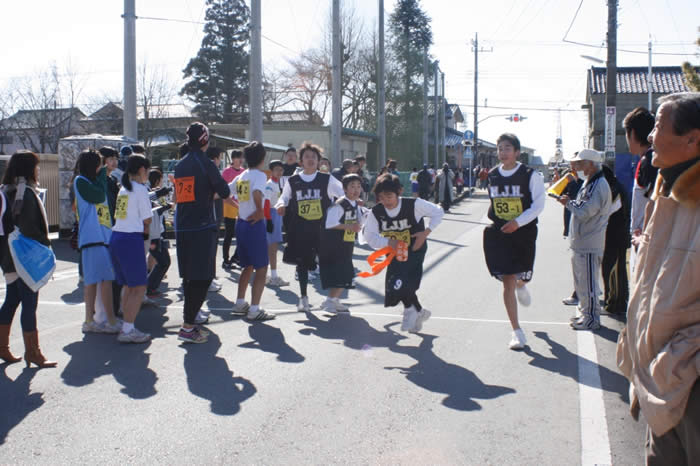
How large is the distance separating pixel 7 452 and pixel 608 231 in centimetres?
639

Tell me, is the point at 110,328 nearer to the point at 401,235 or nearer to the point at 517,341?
the point at 401,235

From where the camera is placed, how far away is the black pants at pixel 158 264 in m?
8.48

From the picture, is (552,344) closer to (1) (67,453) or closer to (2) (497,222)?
(2) (497,222)

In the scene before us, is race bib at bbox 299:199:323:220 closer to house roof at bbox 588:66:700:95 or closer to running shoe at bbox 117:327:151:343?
running shoe at bbox 117:327:151:343

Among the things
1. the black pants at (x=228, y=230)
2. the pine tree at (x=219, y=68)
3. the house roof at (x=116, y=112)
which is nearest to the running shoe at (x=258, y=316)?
the black pants at (x=228, y=230)

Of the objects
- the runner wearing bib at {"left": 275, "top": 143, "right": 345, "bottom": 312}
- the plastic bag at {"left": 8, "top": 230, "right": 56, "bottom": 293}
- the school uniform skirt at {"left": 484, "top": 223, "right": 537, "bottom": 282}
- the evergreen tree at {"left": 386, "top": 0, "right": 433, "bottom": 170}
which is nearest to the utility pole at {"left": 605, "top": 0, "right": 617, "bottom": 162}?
the runner wearing bib at {"left": 275, "top": 143, "right": 345, "bottom": 312}

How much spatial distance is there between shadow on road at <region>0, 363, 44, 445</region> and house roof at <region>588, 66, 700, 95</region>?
130 ft

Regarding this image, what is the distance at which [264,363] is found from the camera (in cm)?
567

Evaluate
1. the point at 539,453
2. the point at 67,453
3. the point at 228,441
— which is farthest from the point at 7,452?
the point at 539,453

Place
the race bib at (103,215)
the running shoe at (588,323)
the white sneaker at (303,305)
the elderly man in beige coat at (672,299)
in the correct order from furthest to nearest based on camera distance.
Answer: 1. the white sneaker at (303,305)
2. the running shoe at (588,323)
3. the race bib at (103,215)
4. the elderly man in beige coat at (672,299)

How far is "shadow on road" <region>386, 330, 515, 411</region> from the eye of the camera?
470 centimetres

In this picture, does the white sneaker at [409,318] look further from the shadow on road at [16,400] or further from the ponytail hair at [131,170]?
the shadow on road at [16,400]

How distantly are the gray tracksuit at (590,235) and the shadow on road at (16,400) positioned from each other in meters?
5.21

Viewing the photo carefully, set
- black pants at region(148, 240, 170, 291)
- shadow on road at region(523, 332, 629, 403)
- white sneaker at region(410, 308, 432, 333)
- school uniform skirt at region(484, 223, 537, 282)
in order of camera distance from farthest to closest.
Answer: black pants at region(148, 240, 170, 291) < white sneaker at region(410, 308, 432, 333) < school uniform skirt at region(484, 223, 537, 282) < shadow on road at region(523, 332, 629, 403)
